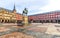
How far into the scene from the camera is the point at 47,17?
480cm

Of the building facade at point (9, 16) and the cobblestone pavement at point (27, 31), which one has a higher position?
the building facade at point (9, 16)

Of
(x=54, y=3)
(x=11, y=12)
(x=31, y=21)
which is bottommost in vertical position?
(x=31, y=21)

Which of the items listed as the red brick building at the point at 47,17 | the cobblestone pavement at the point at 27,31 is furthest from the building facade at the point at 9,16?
the red brick building at the point at 47,17

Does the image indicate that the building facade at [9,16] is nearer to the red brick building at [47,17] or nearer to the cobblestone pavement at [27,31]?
the cobblestone pavement at [27,31]

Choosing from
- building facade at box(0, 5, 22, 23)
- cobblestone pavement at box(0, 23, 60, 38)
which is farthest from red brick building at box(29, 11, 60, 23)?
building facade at box(0, 5, 22, 23)

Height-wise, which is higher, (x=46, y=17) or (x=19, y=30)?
(x=46, y=17)

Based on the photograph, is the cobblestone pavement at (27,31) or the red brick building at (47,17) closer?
the cobblestone pavement at (27,31)

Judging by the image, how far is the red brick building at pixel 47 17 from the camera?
473 centimetres

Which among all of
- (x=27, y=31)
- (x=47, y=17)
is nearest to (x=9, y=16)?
(x=27, y=31)

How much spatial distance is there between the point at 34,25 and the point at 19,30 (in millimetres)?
600

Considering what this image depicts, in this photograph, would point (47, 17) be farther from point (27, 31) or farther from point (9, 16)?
point (9, 16)

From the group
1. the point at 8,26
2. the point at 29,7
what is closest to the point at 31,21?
the point at 29,7

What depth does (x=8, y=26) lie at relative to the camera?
477cm

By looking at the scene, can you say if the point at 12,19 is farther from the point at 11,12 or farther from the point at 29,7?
the point at 29,7
